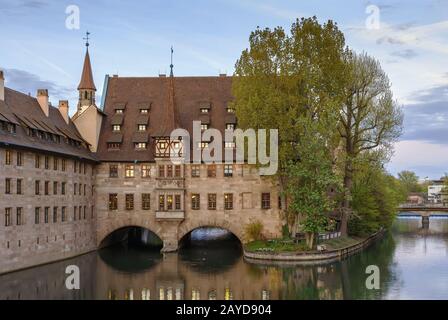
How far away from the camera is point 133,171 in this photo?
62219 millimetres

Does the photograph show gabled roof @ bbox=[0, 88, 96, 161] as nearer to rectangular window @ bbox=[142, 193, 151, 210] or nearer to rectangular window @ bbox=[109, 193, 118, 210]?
rectangular window @ bbox=[109, 193, 118, 210]

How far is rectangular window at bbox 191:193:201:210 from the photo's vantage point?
61.1 meters

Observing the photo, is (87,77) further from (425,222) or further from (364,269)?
(425,222)

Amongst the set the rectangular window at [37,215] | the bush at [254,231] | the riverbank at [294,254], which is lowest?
the riverbank at [294,254]

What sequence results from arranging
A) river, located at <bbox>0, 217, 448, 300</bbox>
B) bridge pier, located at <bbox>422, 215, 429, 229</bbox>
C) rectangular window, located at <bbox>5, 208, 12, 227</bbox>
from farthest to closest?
bridge pier, located at <bbox>422, 215, 429, 229</bbox>
rectangular window, located at <bbox>5, 208, 12, 227</bbox>
river, located at <bbox>0, 217, 448, 300</bbox>

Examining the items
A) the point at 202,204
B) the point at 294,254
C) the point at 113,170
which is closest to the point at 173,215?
the point at 202,204

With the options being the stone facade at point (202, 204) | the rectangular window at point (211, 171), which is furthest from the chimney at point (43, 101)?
the rectangular window at point (211, 171)

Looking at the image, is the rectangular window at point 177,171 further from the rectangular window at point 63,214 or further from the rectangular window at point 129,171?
the rectangular window at point 63,214

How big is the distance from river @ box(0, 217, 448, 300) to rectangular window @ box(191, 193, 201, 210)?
15.1 ft

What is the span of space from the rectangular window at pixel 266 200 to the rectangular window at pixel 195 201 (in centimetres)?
636

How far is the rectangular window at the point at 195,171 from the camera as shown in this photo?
61.2m

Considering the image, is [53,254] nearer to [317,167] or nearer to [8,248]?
[8,248]

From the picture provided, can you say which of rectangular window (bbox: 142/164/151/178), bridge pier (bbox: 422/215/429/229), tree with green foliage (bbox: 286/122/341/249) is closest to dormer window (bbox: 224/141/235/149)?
rectangular window (bbox: 142/164/151/178)

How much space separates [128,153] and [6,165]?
19249mm
